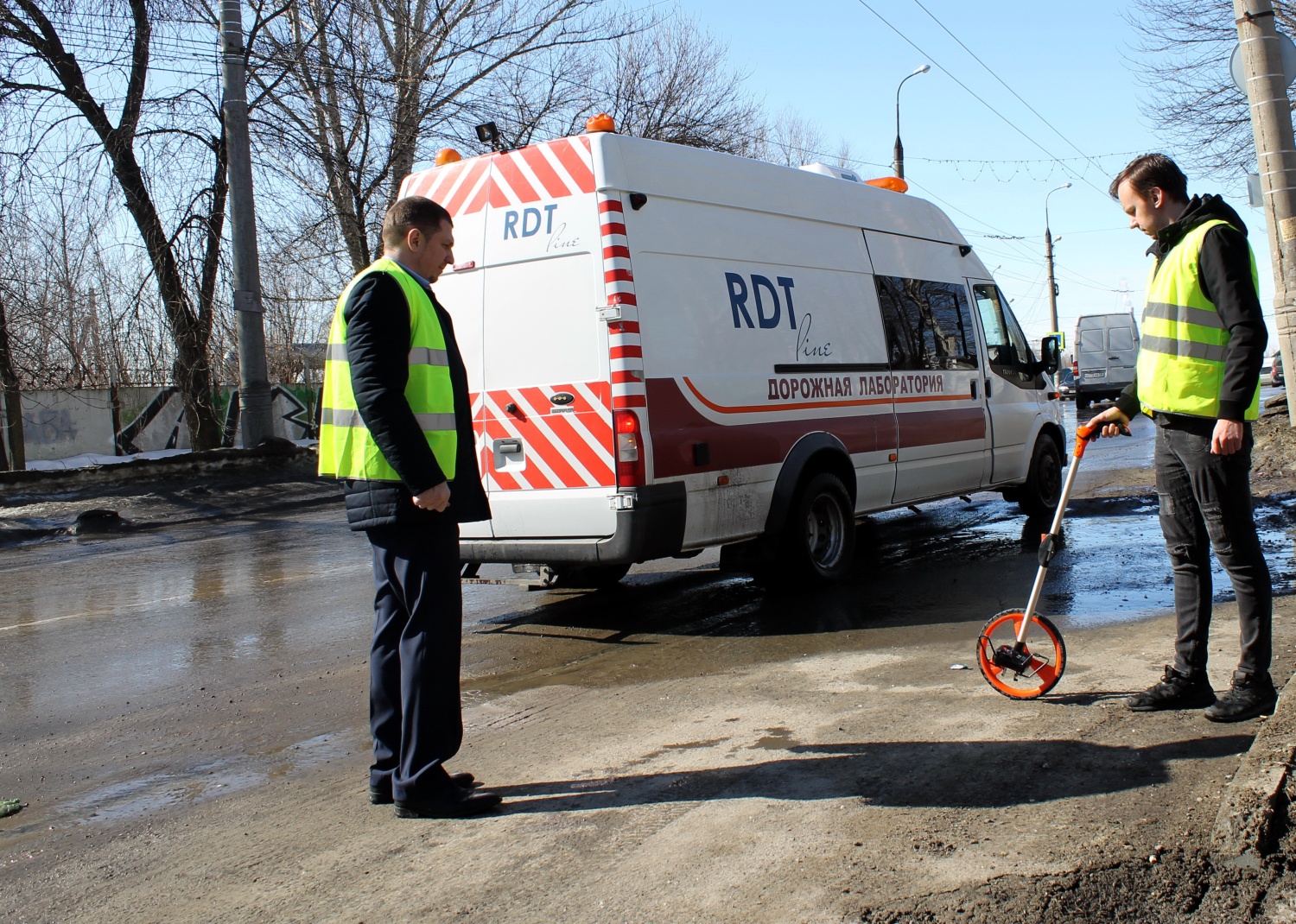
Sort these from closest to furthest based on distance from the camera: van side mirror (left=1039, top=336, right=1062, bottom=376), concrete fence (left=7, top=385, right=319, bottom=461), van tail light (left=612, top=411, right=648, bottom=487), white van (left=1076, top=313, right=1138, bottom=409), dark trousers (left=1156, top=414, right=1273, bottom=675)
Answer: dark trousers (left=1156, top=414, right=1273, bottom=675) → van tail light (left=612, top=411, right=648, bottom=487) → van side mirror (left=1039, top=336, right=1062, bottom=376) → concrete fence (left=7, top=385, right=319, bottom=461) → white van (left=1076, top=313, right=1138, bottom=409)

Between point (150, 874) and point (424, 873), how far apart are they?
2.71 feet

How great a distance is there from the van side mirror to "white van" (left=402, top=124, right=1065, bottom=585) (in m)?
2.36

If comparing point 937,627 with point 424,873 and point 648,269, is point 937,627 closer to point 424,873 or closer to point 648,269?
point 648,269

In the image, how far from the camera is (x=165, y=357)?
2152 centimetres

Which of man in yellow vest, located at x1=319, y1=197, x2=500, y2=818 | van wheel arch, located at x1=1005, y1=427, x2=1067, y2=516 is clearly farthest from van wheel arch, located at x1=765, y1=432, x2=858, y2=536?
man in yellow vest, located at x1=319, y1=197, x2=500, y2=818

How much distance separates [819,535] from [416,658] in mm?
4234

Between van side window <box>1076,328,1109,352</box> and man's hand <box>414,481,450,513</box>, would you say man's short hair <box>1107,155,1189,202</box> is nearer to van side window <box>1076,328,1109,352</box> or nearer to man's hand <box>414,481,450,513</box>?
man's hand <box>414,481,450,513</box>

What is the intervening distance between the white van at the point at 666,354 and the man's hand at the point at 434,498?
2.45 metres

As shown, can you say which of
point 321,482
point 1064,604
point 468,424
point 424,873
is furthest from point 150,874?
point 321,482

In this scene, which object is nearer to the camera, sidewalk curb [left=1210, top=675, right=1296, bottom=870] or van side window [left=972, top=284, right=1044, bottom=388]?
sidewalk curb [left=1210, top=675, right=1296, bottom=870]

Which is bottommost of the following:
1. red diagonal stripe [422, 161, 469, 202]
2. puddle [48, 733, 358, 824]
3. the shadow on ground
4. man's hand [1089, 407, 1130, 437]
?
the shadow on ground

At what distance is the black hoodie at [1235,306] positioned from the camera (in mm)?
3854

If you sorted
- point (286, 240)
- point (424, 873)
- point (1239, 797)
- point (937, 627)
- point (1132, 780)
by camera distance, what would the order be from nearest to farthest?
point (1239, 797) < point (424, 873) < point (1132, 780) < point (937, 627) < point (286, 240)

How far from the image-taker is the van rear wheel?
7.05m
